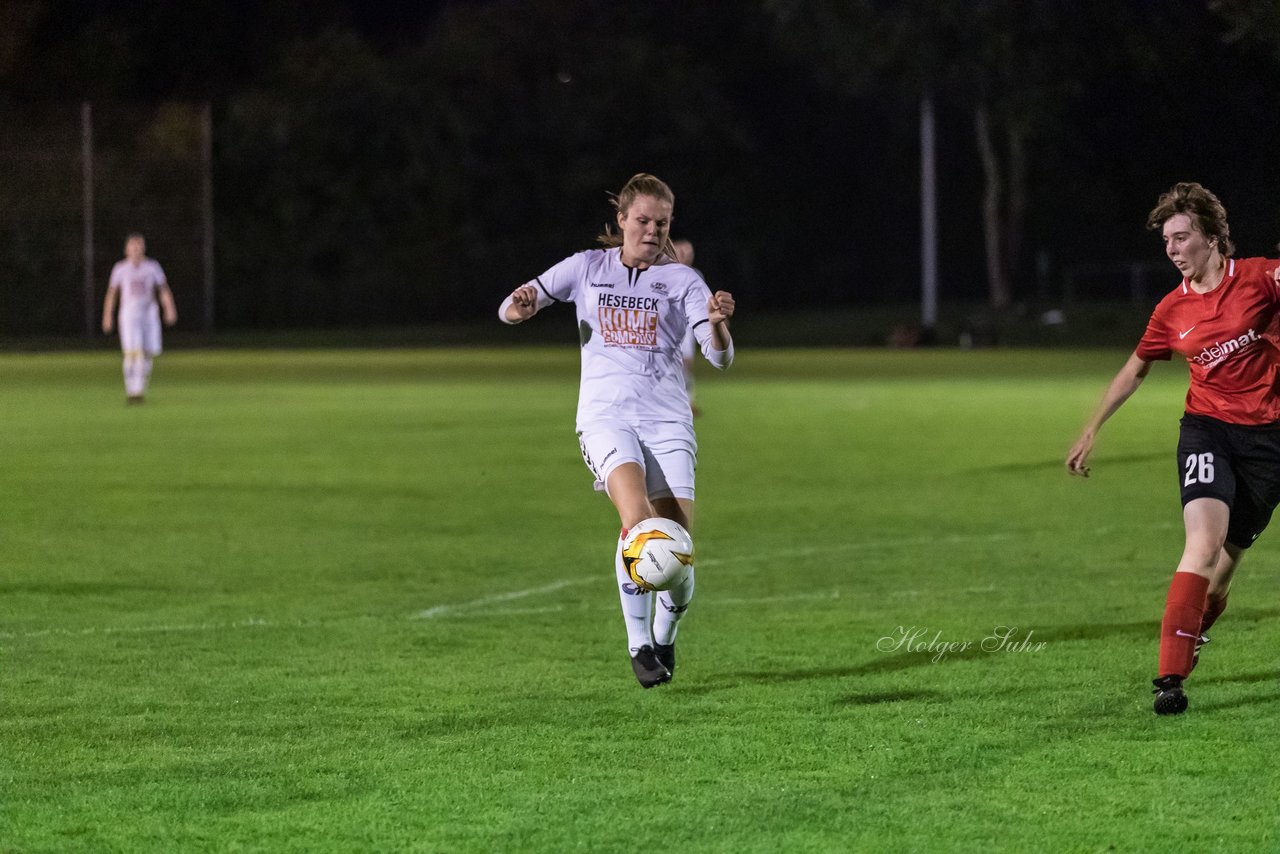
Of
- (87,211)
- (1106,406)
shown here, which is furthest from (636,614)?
(87,211)

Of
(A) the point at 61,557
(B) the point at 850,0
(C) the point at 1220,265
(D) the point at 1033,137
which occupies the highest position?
(B) the point at 850,0

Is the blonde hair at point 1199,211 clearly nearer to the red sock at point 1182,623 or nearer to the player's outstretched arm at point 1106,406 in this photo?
the player's outstretched arm at point 1106,406

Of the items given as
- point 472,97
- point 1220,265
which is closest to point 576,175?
point 472,97

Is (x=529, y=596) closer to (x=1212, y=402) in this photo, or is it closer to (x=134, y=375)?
(x=1212, y=402)

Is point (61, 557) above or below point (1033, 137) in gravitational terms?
below

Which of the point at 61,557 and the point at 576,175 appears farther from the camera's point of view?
the point at 576,175

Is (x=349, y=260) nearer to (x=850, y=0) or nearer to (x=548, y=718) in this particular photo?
(x=850, y=0)

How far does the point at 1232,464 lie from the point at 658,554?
221cm

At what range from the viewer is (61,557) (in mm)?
12000

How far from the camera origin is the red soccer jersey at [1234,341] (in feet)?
23.7

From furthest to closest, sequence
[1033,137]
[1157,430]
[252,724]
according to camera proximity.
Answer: [1033,137], [1157,430], [252,724]

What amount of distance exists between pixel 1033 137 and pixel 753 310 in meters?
9.43

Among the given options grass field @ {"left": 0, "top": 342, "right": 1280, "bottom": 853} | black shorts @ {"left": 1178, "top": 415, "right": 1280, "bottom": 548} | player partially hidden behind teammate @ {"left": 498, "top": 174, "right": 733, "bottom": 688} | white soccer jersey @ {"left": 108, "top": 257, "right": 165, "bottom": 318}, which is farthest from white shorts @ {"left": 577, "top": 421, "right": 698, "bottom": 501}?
white soccer jersey @ {"left": 108, "top": 257, "right": 165, "bottom": 318}

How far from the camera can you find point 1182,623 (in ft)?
23.2
